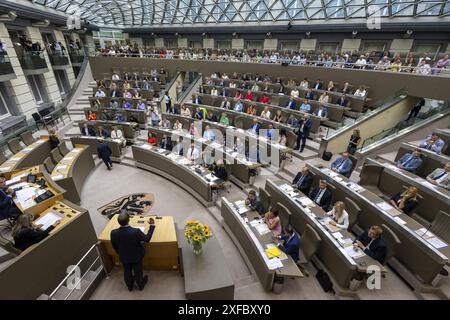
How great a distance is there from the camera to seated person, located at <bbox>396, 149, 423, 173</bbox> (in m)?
7.30

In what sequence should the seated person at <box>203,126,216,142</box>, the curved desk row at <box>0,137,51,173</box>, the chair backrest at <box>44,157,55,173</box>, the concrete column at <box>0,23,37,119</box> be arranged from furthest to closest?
the concrete column at <box>0,23,37,119</box>, the seated person at <box>203,126,216,142</box>, the curved desk row at <box>0,137,51,173</box>, the chair backrest at <box>44,157,55,173</box>

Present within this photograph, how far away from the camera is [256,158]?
907cm

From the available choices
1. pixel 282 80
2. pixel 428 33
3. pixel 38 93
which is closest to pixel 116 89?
pixel 38 93

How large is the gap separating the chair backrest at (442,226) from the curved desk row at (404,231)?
33 centimetres

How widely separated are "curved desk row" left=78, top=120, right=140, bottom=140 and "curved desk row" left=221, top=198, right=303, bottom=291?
26.3ft

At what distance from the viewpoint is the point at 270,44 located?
22750mm

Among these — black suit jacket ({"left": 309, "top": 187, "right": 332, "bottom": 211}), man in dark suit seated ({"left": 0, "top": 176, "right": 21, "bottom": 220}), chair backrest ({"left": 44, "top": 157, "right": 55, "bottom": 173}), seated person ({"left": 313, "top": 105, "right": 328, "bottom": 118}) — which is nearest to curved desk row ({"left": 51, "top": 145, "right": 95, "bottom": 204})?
chair backrest ({"left": 44, "top": 157, "right": 55, "bottom": 173})

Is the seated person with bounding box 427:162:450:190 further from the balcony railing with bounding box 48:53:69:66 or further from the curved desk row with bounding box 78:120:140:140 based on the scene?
the balcony railing with bounding box 48:53:69:66

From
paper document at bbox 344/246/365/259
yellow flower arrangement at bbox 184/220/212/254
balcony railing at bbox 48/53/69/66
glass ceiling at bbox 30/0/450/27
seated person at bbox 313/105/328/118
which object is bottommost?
paper document at bbox 344/246/365/259

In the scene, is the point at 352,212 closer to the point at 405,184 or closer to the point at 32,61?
the point at 405,184

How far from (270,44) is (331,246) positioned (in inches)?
867

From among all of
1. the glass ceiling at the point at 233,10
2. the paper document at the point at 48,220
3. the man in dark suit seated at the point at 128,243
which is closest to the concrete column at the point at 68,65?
the glass ceiling at the point at 233,10
